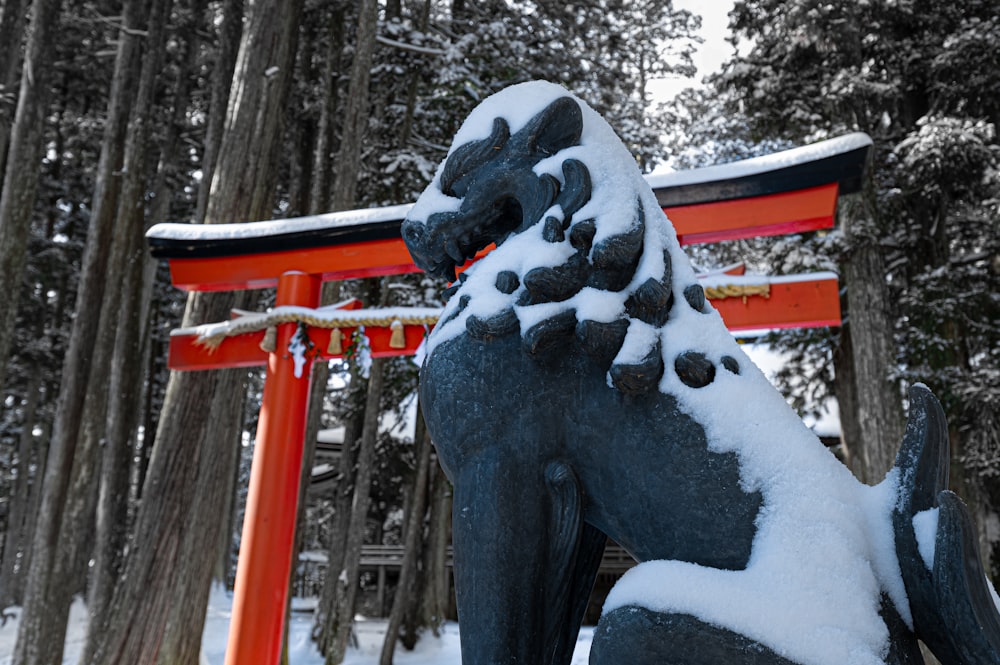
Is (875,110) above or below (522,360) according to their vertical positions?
above

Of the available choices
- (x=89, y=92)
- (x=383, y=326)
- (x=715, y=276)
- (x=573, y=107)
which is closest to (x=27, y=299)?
(x=89, y=92)

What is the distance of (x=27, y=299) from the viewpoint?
13.8 meters

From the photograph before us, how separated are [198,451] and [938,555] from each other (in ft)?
18.4

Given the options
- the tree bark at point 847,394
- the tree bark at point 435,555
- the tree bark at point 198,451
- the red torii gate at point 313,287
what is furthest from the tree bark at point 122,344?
the tree bark at point 847,394

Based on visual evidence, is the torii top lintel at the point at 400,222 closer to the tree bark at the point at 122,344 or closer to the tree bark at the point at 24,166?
the tree bark at the point at 24,166

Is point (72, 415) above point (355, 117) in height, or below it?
below

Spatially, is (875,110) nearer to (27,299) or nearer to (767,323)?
(767,323)

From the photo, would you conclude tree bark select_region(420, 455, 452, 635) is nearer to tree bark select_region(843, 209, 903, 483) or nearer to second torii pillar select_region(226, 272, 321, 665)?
tree bark select_region(843, 209, 903, 483)

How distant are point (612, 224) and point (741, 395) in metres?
0.36

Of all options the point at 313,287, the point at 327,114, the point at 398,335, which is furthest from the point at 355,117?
the point at 398,335

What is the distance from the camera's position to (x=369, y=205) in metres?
10.9

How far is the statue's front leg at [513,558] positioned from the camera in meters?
1.28

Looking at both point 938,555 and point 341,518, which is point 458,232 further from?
point 341,518

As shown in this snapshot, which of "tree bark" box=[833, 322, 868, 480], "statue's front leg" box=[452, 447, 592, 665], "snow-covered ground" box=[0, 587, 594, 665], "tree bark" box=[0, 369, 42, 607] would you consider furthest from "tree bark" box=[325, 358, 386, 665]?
"tree bark" box=[0, 369, 42, 607]
